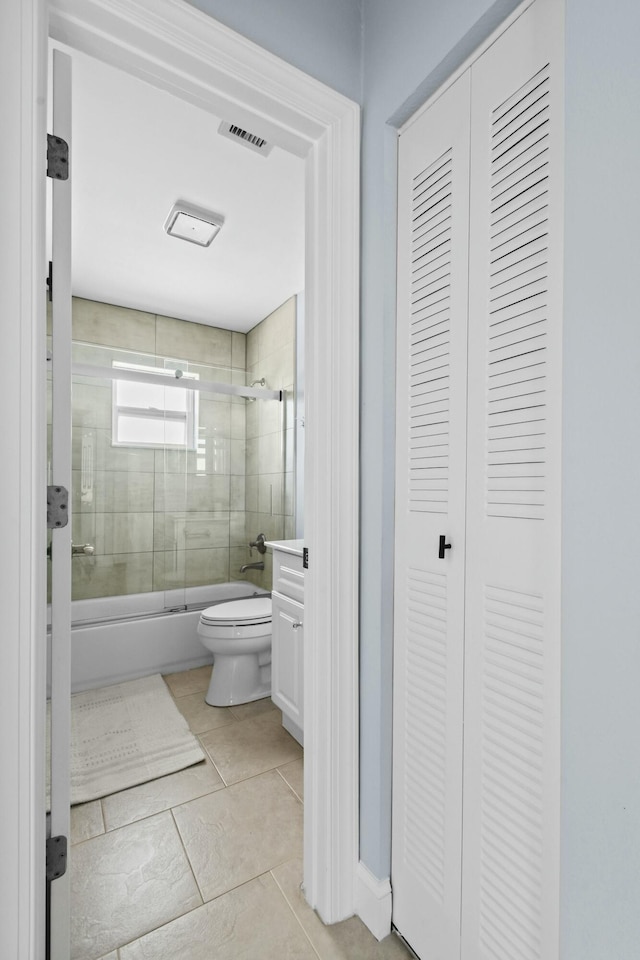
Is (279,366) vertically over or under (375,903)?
over

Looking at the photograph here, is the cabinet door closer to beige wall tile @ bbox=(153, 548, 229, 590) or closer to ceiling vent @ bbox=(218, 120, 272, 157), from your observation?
beige wall tile @ bbox=(153, 548, 229, 590)

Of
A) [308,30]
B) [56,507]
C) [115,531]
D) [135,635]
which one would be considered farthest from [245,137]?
[135,635]

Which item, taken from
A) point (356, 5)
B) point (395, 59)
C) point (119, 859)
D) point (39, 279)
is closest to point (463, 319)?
point (395, 59)

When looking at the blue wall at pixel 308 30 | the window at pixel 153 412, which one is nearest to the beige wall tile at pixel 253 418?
the window at pixel 153 412

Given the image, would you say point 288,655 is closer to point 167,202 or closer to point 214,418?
point 214,418

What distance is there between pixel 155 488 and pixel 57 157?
238 cm

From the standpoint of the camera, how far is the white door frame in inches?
34.7

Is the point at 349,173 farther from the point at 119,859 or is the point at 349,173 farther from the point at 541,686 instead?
the point at 119,859

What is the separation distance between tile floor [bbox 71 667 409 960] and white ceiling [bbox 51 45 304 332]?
80.6 inches

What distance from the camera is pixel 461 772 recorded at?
1.03 m

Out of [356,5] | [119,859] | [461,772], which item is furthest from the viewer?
[119,859]

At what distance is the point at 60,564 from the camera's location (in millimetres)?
1044

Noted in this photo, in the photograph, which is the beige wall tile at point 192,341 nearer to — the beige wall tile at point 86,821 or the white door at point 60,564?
the white door at point 60,564

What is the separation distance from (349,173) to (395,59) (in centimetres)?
27
